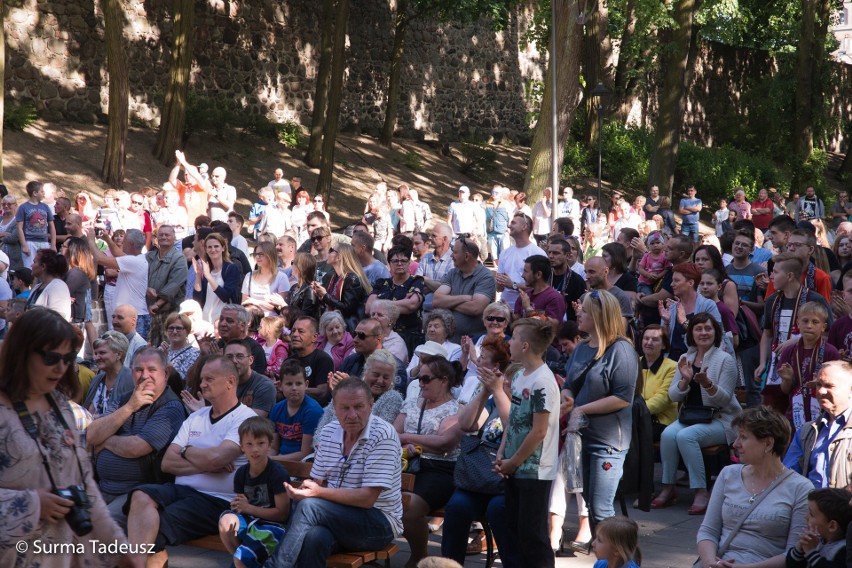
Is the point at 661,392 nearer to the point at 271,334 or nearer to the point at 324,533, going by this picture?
the point at 271,334

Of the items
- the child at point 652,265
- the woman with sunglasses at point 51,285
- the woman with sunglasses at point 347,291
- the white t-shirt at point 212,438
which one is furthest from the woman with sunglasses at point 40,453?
the child at point 652,265

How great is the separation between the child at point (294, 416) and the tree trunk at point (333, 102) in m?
16.3

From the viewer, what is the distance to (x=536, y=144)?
18.7 meters

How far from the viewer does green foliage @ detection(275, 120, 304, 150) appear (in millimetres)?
26328

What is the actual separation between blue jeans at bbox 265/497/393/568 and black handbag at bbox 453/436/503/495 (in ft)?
1.94

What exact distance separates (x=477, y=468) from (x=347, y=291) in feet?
12.4

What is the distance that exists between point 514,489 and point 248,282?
5.35m

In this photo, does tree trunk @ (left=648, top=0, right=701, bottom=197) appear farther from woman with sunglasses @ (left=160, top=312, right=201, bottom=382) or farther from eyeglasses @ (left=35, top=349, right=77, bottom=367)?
eyeglasses @ (left=35, top=349, right=77, bottom=367)

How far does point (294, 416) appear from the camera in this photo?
6906mm

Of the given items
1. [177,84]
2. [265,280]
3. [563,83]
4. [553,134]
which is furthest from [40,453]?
[177,84]

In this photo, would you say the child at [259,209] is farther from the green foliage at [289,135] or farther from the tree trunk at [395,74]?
the tree trunk at [395,74]

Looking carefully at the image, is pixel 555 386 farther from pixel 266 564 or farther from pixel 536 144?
pixel 536 144

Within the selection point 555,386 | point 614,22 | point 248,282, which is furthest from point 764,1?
point 555,386

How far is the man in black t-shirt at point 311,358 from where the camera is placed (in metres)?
7.67
